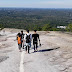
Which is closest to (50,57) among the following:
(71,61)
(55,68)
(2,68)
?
(71,61)

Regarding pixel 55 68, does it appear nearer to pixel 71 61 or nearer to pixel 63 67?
pixel 63 67

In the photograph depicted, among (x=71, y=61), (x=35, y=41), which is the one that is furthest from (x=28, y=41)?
(x=71, y=61)

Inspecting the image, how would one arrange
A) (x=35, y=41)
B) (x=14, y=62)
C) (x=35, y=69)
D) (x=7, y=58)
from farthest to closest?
1. (x=35, y=41)
2. (x=7, y=58)
3. (x=14, y=62)
4. (x=35, y=69)

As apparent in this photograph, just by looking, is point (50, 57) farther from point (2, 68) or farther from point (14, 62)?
point (2, 68)

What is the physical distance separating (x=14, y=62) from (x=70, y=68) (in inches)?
112

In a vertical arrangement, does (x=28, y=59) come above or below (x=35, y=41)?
below

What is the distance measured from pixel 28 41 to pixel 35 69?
9.25 ft

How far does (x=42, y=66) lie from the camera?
28.6ft

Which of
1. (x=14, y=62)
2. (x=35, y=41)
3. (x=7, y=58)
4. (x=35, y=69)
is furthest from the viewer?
(x=35, y=41)

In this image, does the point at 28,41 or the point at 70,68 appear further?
the point at 28,41

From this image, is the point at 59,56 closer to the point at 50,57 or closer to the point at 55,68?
the point at 50,57

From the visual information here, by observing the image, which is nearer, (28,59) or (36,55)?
(28,59)

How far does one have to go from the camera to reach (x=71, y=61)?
9617 millimetres

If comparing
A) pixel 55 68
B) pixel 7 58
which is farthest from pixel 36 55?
pixel 55 68
